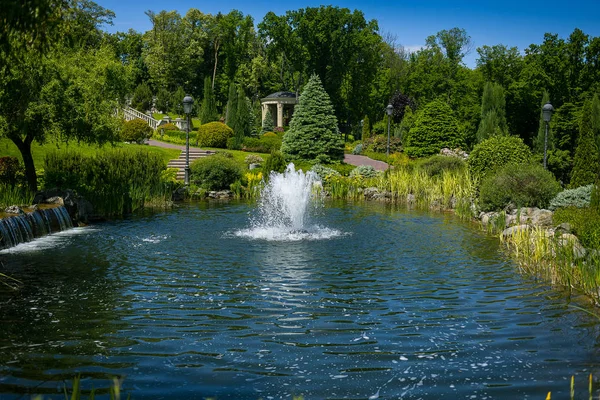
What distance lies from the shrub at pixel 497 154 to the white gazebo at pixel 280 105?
129 feet

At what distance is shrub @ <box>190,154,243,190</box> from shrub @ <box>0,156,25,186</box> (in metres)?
7.82

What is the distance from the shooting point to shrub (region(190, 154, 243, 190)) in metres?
26.7

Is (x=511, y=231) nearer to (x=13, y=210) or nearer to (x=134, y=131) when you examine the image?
(x=13, y=210)

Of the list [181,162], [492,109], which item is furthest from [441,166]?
[492,109]

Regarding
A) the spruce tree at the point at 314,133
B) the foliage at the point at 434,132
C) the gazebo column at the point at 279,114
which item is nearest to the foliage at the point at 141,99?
the gazebo column at the point at 279,114

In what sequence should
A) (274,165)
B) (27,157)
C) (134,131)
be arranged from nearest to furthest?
(27,157) < (274,165) < (134,131)

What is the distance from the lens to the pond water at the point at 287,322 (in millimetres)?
6105

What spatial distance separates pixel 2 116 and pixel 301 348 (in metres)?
12.3

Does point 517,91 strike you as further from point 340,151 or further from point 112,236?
point 112,236

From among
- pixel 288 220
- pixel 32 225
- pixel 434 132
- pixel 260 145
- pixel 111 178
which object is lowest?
pixel 32 225

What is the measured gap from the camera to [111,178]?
72.1ft

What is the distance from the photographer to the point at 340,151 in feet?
125

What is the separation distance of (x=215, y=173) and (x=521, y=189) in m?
13.6

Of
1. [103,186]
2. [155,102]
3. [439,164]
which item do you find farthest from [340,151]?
[155,102]
